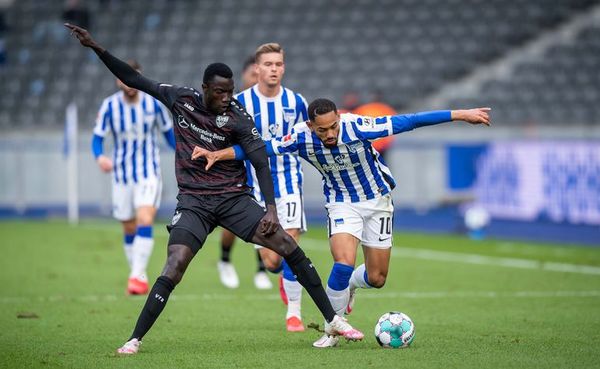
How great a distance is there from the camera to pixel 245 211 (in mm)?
8430


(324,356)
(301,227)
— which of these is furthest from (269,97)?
(324,356)

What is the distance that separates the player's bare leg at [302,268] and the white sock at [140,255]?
4.08 metres

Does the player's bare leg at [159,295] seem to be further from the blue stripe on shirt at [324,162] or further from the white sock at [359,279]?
the white sock at [359,279]

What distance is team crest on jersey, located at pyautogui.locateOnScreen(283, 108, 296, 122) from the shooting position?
10102 mm

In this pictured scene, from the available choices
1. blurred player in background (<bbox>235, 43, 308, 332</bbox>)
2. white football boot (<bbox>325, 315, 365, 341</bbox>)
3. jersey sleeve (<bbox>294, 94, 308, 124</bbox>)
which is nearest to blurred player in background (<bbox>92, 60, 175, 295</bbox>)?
blurred player in background (<bbox>235, 43, 308, 332</bbox>)

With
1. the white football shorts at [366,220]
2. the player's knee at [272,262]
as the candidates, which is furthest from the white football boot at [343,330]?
the player's knee at [272,262]

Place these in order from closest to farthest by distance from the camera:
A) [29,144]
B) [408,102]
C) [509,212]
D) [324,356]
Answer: [324,356], [509,212], [29,144], [408,102]

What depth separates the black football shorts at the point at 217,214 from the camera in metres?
8.35

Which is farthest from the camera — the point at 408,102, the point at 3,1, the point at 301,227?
the point at 3,1

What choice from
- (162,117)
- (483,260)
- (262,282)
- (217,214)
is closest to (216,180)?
(217,214)

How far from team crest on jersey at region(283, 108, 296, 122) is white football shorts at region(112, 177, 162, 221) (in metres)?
2.88

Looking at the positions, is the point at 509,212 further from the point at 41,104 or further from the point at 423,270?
the point at 41,104

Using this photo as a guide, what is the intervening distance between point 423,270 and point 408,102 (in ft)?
45.9

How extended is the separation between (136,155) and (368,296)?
3.06 meters
